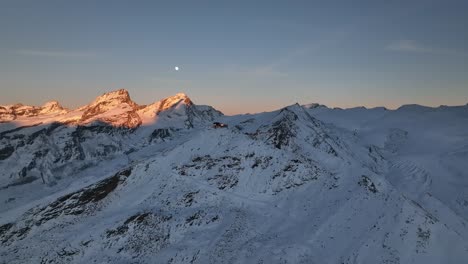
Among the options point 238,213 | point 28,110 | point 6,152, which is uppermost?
point 28,110

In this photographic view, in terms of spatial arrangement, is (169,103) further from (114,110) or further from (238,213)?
(238,213)

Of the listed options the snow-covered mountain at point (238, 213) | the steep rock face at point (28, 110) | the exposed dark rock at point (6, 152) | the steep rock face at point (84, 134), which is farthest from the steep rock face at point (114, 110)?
the snow-covered mountain at point (238, 213)

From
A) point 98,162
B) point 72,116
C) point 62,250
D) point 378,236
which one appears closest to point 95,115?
point 72,116

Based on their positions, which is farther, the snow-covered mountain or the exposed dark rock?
the exposed dark rock

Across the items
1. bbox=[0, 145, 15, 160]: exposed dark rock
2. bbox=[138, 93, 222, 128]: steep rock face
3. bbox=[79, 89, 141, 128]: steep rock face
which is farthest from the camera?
bbox=[138, 93, 222, 128]: steep rock face

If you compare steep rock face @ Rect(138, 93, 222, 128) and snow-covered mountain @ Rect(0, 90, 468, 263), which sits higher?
steep rock face @ Rect(138, 93, 222, 128)

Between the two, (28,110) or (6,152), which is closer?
(6,152)

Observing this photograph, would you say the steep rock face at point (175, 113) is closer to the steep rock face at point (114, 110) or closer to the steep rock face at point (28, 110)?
the steep rock face at point (114, 110)

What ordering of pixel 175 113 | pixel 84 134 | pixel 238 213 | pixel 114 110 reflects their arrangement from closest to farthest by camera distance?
pixel 238 213 → pixel 84 134 → pixel 175 113 → pixel 114 110

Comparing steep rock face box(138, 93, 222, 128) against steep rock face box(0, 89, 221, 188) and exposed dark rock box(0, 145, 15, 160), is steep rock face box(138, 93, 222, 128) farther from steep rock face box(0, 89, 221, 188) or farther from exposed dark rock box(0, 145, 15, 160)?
exposed dark rock box(0, 145, 15, 160)

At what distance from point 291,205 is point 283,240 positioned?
7.18m

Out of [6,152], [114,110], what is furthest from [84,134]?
[114,110]

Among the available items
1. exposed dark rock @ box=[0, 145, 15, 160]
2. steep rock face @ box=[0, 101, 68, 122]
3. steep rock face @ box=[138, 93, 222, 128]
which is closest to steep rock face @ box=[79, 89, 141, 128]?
steep rock face @ box=[138, 93, 222, 128]

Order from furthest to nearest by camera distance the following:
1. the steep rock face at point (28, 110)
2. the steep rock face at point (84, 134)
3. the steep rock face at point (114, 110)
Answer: the steep rock face at point (28, 110)
the steep rock face at point (114, 110)
the steep rock face at point (84, 134)
